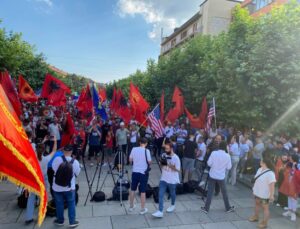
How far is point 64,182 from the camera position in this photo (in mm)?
5414

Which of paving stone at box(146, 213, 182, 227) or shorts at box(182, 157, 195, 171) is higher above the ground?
shorts at box(182, 157, 195, 171)

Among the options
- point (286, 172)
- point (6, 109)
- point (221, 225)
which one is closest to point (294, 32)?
point (286, 172)

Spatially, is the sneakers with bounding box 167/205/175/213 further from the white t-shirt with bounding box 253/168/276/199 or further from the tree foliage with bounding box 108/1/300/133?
the tree foliage with bounding box 108/1/300/133

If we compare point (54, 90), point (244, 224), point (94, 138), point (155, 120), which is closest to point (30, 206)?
point (155, 120)

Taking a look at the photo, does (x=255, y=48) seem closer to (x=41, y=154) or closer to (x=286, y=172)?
(x=286, y=172)

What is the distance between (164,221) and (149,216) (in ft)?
1.39

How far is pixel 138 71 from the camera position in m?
49.5

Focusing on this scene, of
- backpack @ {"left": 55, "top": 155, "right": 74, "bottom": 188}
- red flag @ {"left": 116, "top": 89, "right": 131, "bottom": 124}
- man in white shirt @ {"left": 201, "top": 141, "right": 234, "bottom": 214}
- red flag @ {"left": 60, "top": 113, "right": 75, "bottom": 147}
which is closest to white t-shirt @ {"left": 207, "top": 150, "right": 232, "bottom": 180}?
man in white shirt @ {"left": 201, "top": 141, "right": 234, "bottom": 214}

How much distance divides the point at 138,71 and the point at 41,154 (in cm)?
4422

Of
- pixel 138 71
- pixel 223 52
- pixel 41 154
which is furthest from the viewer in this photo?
pixel 138 71

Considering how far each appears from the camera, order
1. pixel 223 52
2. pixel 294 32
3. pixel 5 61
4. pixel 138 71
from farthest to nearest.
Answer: pixel 138 71 → pixel 5 61 → pixel 223 52 → pixel 294 32

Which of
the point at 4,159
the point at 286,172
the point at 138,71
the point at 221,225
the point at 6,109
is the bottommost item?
the point at 221,225

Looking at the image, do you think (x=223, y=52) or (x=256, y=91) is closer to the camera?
(x=256, y=91)

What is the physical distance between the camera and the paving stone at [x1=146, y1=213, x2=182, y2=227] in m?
6.24
